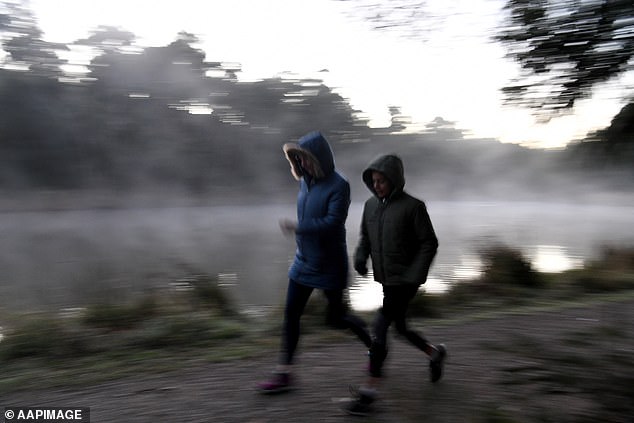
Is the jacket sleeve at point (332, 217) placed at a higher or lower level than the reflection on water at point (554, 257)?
higher

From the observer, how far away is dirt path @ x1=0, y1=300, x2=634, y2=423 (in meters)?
3.26

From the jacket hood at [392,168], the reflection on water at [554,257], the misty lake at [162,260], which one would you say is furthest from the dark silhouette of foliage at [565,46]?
the reflection on water at [554,257]

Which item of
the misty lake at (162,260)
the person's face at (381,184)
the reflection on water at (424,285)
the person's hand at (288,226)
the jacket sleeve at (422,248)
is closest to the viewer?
the jacket sleeve at (422,248)

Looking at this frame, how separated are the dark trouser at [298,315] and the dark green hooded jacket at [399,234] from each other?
0.36 metres

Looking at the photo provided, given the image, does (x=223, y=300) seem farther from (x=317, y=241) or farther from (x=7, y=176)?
(x=7, y=176)

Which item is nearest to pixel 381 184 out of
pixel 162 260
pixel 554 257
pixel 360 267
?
pixel 360 267

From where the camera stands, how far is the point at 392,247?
3.21m

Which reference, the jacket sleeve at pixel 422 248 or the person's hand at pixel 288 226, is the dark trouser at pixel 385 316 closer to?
the jacket sleeve at pixel 422 248

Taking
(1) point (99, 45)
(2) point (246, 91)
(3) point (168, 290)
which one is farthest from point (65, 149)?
(3) point (168, 290)

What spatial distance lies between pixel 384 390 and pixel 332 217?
1.32 metres

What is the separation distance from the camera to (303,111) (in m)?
35.1

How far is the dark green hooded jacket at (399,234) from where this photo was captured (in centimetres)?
315

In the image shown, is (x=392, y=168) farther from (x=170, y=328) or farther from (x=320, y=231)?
(x=170, y=328)

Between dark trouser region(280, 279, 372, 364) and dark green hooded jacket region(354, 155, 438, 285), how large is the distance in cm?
36
